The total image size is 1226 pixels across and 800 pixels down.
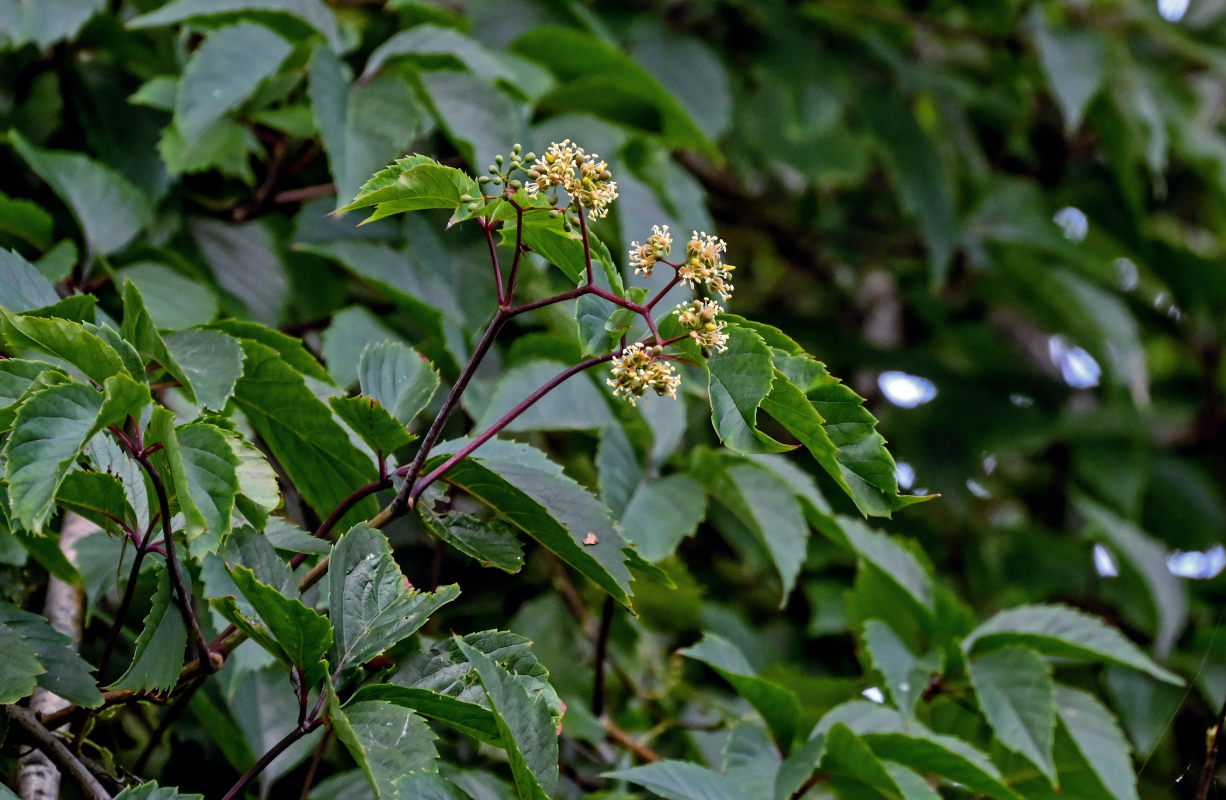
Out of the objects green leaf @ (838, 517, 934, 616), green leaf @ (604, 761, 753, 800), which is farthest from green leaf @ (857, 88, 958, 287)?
green leaf @ (604, 761, 753, 800)

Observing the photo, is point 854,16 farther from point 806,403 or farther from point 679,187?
point 806,403

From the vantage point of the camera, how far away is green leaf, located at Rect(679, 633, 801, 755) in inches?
34.7

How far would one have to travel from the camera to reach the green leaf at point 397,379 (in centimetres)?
67

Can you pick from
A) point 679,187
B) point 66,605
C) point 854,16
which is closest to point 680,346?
point 66,605

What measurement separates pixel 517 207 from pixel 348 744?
299 mm

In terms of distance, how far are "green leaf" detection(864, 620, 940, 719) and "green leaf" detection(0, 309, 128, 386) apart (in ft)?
2.35

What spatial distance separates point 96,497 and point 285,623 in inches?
6.5

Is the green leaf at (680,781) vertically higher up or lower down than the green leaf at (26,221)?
lower down

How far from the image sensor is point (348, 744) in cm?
52

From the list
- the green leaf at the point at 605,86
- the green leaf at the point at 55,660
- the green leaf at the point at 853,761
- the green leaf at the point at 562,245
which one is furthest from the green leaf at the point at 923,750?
the green leaf at the point at 605,86

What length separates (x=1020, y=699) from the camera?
37.9 inches

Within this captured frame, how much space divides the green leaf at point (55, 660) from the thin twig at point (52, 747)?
0.02 meters

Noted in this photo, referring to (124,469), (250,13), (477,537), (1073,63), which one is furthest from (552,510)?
(1073,63)

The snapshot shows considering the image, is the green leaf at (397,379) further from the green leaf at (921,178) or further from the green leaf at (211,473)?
the green leaf at (921,178)
